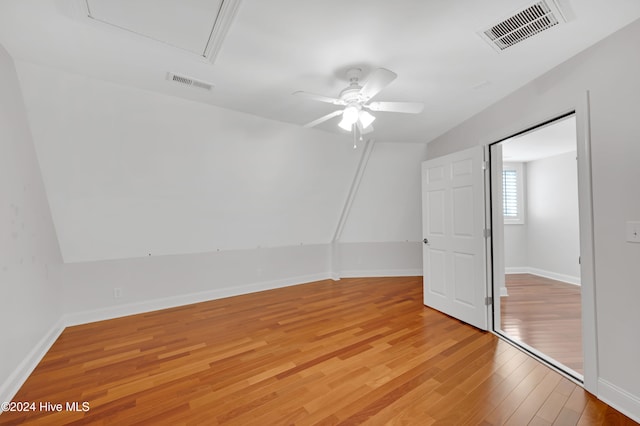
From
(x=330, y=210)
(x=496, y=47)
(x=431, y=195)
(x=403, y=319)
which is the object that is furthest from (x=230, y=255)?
(x=496, y=47)

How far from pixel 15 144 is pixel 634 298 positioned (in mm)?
4648

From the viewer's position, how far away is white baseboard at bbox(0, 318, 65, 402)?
1.90 meters

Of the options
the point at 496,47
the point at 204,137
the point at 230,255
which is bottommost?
the point at 230,255

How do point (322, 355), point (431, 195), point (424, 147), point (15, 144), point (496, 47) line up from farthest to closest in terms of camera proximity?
point (424, 147), point (431, 195), point (322, 355), point (15, 144), point (496, 47)

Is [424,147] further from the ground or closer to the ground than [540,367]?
further from the ground

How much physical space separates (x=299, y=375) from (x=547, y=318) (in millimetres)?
3198

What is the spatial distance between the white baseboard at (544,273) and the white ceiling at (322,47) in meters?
4.36

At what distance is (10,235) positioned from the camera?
2.10 meters

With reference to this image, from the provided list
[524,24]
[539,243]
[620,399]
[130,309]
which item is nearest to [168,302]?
[130,309]

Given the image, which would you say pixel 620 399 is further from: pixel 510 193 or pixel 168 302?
pixel 510 193

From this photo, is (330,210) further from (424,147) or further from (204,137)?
(204,137)

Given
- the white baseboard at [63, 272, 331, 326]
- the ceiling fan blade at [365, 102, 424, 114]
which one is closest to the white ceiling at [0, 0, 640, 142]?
the ceiling fan blade at [365, 102, 424, 114]

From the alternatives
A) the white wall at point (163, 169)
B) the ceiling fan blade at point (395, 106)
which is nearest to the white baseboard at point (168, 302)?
the white wall at point (163, 169)

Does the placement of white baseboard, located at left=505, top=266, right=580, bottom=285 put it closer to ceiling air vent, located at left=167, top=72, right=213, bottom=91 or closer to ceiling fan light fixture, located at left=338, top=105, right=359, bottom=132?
ceiling fan light fixture, located at left=338, top=105, right=359, bottom=132
